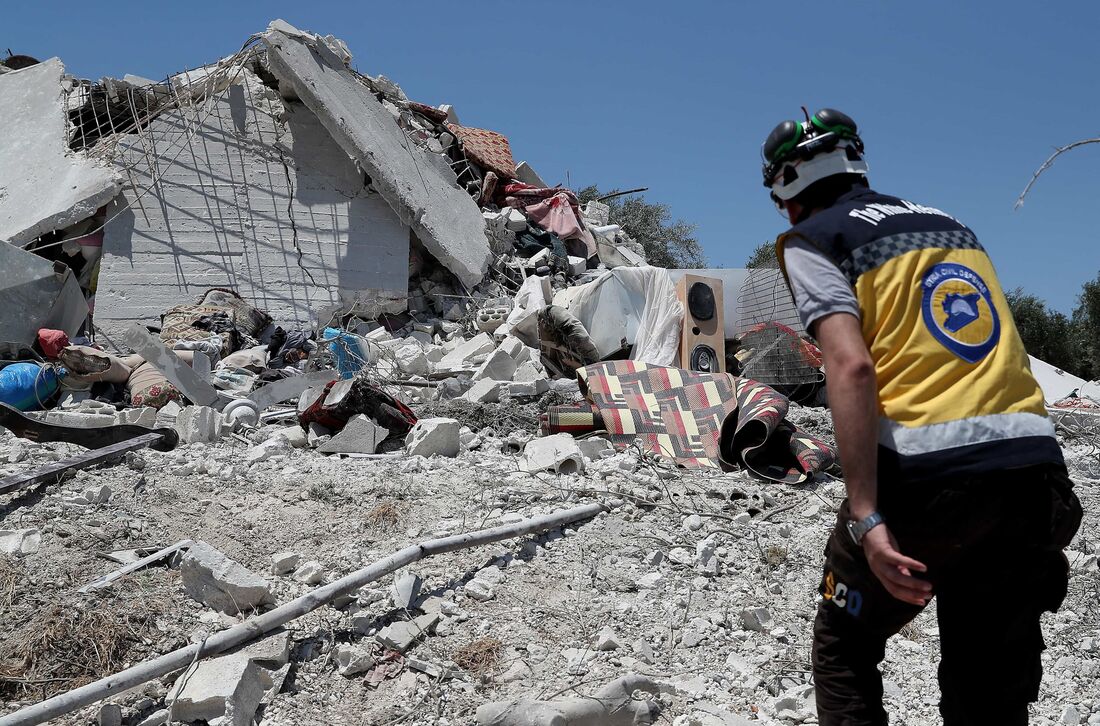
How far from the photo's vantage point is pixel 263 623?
2598mm

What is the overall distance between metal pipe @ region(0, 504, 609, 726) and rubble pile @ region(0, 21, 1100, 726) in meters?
0.02

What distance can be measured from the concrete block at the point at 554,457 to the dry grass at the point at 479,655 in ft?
5.63

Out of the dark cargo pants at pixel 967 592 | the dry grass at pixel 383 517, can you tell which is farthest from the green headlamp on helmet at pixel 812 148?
the dry grass at pixel 383 517

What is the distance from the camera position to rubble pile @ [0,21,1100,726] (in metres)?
2.62

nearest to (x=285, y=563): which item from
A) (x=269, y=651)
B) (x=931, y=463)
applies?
(x=269, y=651)

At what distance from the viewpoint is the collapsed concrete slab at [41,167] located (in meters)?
8.66

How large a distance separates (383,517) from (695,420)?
2505 mm

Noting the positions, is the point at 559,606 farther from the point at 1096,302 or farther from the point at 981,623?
the point at 1096,302

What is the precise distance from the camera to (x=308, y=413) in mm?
5500

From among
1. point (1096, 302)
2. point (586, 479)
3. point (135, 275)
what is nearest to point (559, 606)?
point (586, 479)

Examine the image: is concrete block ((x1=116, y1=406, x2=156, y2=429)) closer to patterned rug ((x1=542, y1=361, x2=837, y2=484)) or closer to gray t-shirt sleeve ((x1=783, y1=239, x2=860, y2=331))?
patterned rug ((x1=542, y1=361, x2=837, y2=484))

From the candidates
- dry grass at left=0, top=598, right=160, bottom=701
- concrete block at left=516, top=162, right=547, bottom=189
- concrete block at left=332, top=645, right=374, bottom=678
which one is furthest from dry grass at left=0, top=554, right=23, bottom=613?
concrete block at left=516, top=162, right=547, bottom=189

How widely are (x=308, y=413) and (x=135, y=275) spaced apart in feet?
14.8

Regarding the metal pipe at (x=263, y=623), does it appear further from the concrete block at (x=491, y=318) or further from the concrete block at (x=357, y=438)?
the concrete block at (x=491, y=318)
